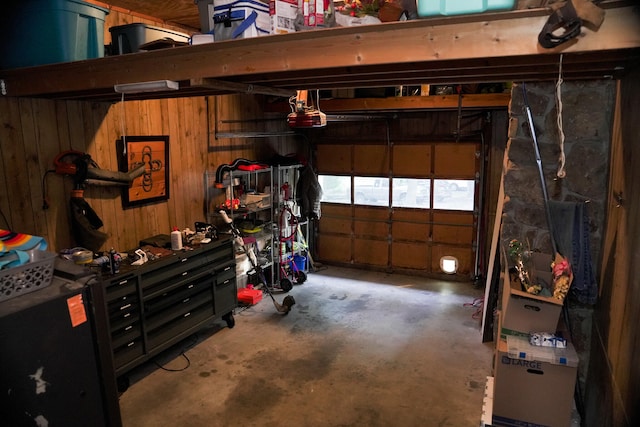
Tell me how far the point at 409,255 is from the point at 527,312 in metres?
4.05

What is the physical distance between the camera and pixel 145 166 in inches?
168

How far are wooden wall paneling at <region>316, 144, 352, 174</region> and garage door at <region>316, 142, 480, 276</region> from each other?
16 millimetres

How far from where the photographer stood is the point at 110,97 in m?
3.57

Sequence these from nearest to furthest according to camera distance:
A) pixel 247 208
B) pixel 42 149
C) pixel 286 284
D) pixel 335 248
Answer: pixel 42 149 → pixel 247 208 → pixel 286 284 → pixel 335 248

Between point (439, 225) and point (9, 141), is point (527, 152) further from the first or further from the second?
point (9, 141)

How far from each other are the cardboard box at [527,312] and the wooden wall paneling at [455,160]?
359 cm

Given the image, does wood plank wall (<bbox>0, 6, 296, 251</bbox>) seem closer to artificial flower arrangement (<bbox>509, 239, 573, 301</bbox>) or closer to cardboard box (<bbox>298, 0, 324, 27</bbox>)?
cardboard box (<bbox>298, 0, 324, 27</bbox>)

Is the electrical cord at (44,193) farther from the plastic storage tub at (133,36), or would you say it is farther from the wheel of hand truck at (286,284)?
the wheel of hand truck at (286,284)

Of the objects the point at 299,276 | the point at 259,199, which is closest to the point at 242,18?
the point at 259,199

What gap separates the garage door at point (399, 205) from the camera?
245 inches

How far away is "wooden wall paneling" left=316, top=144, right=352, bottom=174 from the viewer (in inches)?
268

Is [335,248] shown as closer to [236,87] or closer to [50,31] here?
[236,87]

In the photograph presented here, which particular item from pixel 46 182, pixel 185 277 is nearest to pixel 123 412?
pixel 185 277

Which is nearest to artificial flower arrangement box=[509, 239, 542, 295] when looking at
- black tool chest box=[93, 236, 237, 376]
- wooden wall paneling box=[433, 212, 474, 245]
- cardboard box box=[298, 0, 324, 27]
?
cardboard box box=[298, 0, 324, 27]
